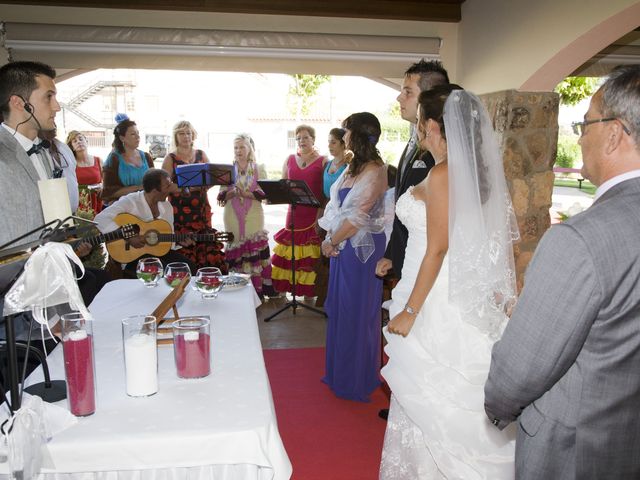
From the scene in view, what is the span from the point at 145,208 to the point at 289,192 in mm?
1252

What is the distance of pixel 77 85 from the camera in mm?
16906

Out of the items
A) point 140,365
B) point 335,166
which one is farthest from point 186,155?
point 140,365

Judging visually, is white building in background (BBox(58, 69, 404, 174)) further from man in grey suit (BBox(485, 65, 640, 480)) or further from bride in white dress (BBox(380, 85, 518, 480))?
man in grey suit (BBox(485, 65, 640, 480))

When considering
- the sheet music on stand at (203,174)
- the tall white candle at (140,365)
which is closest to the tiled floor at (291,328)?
the sheet music on stand at (203,174)

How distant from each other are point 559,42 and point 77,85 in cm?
1649

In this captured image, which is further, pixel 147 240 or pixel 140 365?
pixel 147 240

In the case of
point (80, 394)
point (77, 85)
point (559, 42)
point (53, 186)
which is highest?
point (77, 85)

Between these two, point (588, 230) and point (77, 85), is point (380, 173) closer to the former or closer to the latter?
point (588, 230)

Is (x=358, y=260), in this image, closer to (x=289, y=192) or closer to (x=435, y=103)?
(x=435, y=103)

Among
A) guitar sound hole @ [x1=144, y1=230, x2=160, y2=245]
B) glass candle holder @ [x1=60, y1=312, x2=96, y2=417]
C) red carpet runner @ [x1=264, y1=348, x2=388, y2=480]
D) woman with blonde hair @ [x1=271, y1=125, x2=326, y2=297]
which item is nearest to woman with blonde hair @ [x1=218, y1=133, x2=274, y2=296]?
woman with blonde hair @ [x1=271, y1=125, x2=326, y2=297]

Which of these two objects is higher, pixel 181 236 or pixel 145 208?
pixel 145 208

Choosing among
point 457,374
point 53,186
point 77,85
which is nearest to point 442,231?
point 457,374

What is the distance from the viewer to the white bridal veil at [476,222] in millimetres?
2076

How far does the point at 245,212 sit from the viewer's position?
5.42 metres
